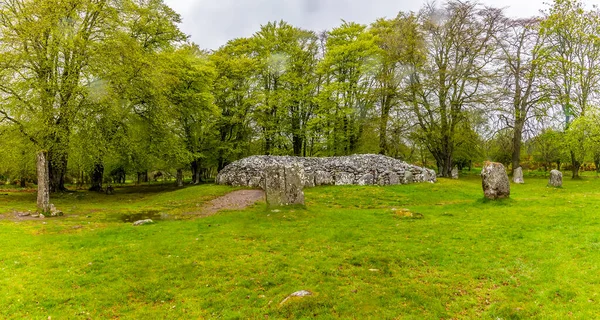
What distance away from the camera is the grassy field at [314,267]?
254 inches

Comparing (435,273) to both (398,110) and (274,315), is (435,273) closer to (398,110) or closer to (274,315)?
(274,315)

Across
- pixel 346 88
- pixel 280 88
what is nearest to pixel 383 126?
pixel 346 88

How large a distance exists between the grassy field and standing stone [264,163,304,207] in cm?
179

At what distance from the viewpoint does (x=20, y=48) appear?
21.5 metres

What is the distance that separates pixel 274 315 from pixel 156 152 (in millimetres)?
26842

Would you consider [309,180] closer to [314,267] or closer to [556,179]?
[314,267]

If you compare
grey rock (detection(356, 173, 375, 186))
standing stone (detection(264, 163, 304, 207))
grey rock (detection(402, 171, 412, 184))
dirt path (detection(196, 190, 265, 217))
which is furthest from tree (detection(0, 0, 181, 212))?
grey rock (detection(402, 171, 412, 184))

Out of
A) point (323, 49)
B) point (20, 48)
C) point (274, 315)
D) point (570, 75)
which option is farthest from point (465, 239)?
point (323, 49)

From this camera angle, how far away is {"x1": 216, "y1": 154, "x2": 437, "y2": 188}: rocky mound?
27.0m

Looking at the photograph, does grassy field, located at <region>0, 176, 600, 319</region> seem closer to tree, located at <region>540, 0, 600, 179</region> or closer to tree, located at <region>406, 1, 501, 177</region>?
tree, located at <region>406, 1, 501, 177</region>

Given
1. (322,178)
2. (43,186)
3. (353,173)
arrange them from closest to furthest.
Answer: (43,186)
(353,173)
(322,178)

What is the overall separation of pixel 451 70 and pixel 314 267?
32200 millimetres

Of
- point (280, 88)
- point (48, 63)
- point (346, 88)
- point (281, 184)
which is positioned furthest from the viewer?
point (280, 88)

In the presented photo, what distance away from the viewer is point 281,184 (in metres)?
16.7
